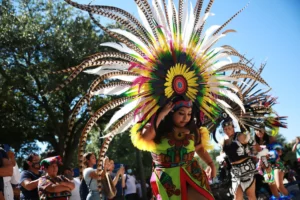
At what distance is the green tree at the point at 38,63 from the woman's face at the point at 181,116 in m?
13.3

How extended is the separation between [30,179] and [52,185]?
787 mm

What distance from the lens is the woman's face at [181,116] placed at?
3.84 meters

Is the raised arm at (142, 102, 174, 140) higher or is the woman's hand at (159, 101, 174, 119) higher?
the woman's hand at (159, 101, 174, 119)

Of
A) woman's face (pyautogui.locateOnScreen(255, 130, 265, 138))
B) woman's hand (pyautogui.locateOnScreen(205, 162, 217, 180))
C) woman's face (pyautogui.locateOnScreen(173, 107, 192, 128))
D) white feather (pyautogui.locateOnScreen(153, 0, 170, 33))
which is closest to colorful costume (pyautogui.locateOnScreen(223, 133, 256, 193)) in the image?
woman's face (pyautogui.locateOnScreen(255, 130, 265, 138))

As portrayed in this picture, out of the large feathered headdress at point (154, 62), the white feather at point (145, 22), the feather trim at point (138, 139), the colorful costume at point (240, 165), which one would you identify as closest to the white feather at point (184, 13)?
the large feathered headdress at point (154, 62)

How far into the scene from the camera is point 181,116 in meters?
3.84

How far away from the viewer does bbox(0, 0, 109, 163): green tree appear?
17.2 m

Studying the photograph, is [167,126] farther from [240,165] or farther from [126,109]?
[240,165]

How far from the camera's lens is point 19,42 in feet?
56.6

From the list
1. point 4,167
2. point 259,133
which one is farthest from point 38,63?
point 4,167

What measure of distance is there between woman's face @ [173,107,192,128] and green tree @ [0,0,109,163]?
524 inches

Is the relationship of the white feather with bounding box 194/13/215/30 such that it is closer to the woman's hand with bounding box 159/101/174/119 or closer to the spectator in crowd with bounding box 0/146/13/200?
the woman's hand with bounding box 159/101/174/119

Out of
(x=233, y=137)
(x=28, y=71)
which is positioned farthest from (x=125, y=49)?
(x=28, y=71)

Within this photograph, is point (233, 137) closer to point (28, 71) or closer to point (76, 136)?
point (28, 71)
